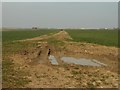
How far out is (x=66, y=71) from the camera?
741 inches

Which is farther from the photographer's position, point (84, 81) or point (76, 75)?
point (76, 75)

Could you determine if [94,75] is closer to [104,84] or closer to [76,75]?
[76,75]

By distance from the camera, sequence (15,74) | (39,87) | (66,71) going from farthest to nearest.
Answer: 1. (66,71)
2. (15,74)
3. (39,87)

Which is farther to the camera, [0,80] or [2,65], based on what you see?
[2,65]

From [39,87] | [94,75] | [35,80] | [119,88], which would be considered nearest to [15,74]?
[35,80]

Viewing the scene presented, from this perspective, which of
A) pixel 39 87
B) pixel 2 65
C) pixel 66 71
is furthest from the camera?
pixel 2 65

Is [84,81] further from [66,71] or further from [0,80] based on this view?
[0,80]

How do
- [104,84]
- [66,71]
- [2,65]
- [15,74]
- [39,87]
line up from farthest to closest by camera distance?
[2,65] → [66,71] → [15,74] → [104,84] → [39,87]

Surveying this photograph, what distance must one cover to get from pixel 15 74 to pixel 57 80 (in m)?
2.74

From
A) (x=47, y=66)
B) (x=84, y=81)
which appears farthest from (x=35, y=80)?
(x=47, y=66)

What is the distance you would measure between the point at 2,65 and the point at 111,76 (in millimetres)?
7600

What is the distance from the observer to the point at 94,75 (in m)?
17.6

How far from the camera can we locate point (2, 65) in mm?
20469

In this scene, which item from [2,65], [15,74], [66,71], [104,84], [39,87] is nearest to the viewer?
[39,87]
